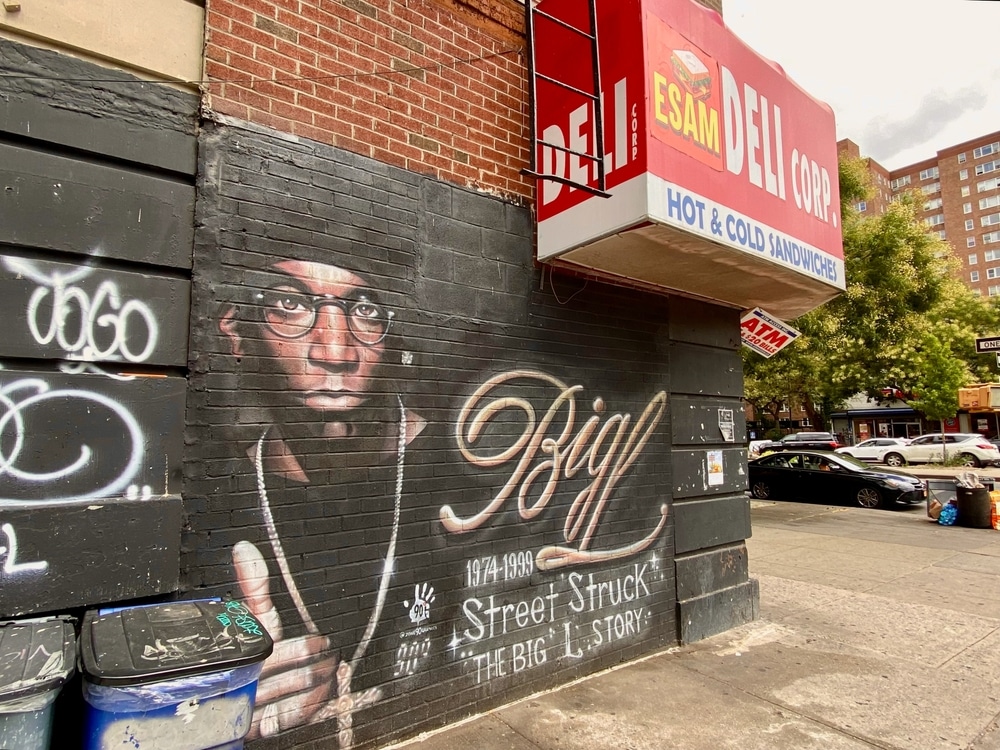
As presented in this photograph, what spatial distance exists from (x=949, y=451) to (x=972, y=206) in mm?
61285

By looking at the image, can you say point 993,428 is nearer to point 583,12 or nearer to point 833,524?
point 833,524

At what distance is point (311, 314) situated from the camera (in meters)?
3.21

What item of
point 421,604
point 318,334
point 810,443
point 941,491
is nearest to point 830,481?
point 941,491

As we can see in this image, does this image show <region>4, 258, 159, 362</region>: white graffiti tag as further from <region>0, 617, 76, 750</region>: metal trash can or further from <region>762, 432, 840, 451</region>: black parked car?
<region>762, 432, 840, 451</region>: black parked car

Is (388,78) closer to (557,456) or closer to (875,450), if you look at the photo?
(557,456)

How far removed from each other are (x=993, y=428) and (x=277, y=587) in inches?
1822

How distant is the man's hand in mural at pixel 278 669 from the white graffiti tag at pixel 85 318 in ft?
3.42

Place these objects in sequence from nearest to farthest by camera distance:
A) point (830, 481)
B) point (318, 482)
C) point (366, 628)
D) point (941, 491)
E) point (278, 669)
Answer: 1. point (278, 669)
2. point (318, 482)
3. point (366, 628)
4. point (941, 491)
5. point (830, 481)

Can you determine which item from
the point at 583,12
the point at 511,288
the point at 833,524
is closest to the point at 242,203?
the point at 511,288

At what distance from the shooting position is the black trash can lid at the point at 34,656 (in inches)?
71.2

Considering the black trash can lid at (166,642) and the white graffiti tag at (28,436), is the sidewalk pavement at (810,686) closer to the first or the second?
the black trash can lid at (166,642)

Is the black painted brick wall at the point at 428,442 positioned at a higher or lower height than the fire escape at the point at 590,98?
lower

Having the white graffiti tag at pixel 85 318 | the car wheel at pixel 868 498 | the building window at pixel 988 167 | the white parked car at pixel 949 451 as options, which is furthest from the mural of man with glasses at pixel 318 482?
the building window at pixel 988 167

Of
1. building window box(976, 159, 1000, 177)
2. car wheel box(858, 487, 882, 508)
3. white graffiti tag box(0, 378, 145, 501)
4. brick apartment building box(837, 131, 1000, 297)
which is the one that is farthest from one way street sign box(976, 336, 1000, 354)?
building window box(976, 159, 1000, 177)
